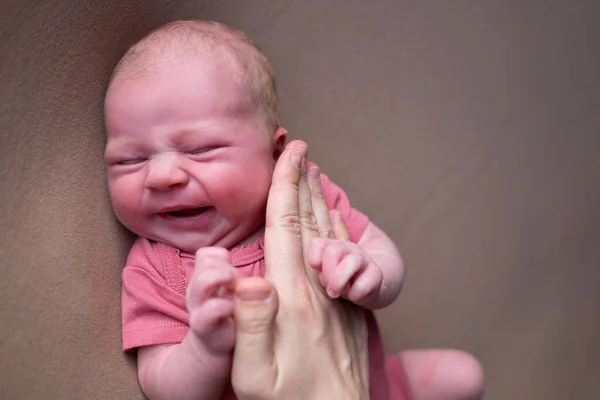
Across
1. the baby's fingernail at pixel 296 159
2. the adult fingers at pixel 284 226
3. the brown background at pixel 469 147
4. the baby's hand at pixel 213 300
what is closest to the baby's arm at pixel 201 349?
the baby's hand at pixel 213 300

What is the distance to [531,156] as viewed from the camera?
1.55 metres

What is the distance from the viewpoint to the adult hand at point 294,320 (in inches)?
30.4

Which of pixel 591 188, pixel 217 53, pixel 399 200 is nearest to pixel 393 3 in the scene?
pixel 399 200

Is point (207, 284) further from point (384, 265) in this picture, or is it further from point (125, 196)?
point (384, 265)

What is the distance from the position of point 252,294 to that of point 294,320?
0.39 feet

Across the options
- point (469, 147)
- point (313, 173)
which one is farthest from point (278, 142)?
point (469, 147)

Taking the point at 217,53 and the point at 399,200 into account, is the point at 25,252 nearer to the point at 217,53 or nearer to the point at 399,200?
the point at 217,53

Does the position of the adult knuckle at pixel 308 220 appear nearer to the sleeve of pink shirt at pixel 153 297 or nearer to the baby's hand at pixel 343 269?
the baby's hand at pixel 343 269

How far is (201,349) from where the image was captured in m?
0.80

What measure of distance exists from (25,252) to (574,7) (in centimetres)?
133

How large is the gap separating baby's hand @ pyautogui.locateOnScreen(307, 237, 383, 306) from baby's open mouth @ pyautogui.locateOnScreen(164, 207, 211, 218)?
0.58 ft

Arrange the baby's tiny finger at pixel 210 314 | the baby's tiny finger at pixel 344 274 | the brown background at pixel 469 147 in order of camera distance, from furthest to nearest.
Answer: the brown background at pixel 469 147 → the baby's tiny finger at pixel 344 274 → the baby's tiny finger at pixel 210 314

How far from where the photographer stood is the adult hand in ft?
2.53

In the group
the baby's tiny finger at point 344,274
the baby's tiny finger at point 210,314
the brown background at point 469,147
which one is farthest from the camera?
the brown background at point 469,147
